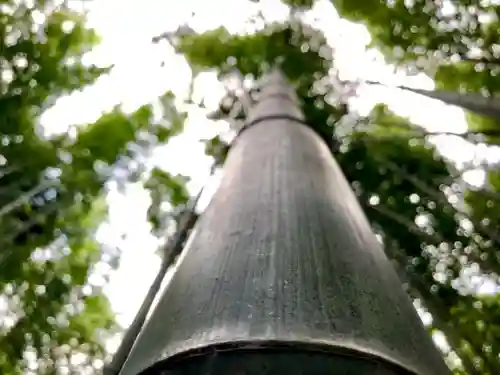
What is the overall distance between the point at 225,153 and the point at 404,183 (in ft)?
2.88

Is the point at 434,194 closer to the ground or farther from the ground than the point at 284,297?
closer to the ground

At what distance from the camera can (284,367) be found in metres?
0.76

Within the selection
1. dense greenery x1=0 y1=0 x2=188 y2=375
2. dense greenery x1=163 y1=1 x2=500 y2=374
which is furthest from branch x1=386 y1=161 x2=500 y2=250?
dense greenery x1=0 y1=0 x2=188 y2=375

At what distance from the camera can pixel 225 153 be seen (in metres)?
2.87

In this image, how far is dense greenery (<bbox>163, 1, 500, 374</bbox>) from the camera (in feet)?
9.14

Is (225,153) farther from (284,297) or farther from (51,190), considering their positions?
(284,297)

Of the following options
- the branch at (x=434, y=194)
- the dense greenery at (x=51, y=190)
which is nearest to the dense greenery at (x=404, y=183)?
the branch at (x=434, y=194)

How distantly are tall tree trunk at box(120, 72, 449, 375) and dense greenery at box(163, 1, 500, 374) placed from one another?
1437mm

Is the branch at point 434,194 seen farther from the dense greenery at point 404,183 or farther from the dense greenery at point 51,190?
the dense greenery at point 51,190

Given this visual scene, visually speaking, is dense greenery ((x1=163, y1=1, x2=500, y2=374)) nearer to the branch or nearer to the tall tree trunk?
the branch

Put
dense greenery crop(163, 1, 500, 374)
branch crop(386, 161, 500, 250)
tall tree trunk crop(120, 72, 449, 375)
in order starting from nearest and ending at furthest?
tall tree trunk crop(120, 72, 449, 375) < branch crop(386, 161, 500, 250) < dense greenery crop(163, 1, 500, 374)

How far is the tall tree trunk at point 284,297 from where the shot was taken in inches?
30.9

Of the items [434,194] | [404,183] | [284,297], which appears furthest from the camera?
[404,183]

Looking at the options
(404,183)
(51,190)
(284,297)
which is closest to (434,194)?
(404,183)
